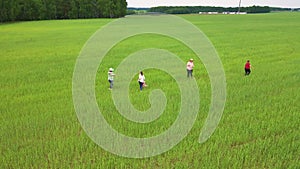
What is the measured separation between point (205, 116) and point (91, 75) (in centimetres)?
627

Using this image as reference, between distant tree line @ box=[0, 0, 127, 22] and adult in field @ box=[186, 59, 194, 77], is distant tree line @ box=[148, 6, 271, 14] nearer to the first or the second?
distant tree line @ box=[0, 0, 127, 22]

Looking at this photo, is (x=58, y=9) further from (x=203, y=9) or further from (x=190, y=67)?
(x=203, y=9)

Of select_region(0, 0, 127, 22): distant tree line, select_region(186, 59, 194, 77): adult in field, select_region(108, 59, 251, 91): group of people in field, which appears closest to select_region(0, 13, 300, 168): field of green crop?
select_region(108, 59, 251, 91): group of people in field

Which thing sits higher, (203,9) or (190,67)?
(203,9)

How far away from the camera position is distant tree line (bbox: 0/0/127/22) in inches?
2225

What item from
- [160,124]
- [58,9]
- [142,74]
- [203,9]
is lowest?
[160,124]

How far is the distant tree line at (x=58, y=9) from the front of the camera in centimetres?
5652

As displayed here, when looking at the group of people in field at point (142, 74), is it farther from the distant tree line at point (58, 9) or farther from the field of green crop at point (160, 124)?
the distant tree line at point (58, 9)

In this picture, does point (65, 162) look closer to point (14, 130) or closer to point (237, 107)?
point (14, 130)

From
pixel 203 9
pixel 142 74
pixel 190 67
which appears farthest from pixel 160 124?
pixel 203 9

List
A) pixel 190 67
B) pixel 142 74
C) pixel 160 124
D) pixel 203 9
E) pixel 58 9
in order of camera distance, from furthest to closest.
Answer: pixel 203 9, pixel 58 9, pixel 190 67, pixel 142 74, pixel 160 124

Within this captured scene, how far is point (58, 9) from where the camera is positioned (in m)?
66.5

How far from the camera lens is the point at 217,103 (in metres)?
8.23

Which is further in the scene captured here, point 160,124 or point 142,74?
point 142,74
